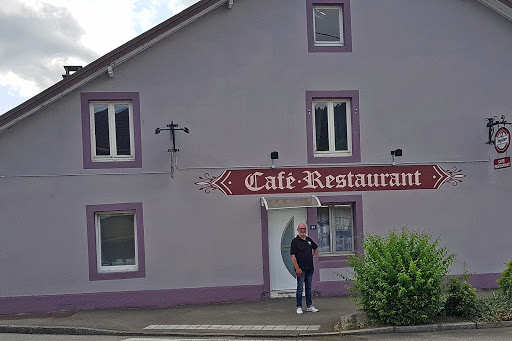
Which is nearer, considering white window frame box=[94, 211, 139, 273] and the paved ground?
the paved ground

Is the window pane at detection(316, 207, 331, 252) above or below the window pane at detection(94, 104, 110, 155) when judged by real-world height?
below

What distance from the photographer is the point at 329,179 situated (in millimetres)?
12344

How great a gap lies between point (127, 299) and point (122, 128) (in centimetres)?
379

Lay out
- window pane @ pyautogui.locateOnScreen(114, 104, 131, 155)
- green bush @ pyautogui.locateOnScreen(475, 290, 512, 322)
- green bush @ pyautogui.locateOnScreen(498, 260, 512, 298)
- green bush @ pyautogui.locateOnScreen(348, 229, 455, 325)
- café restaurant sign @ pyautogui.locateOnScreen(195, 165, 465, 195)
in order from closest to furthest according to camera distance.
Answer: green bush @ pyautogui.locateOnScreen(348, 229, 455, 325)
green bush @ pyautogui.locateOnScreen(475, 290, 512, 322)
green bush @ pyautogui.locateOnScreen(498, 260, 512, 298)
window pane @ pyautogui.locateOnScreen(114, 104, 131, 155)
café restaurant sign @ pyautogui.locateOnScreen(195, 165, 465, 195)

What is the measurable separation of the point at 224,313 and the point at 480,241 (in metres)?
6.41

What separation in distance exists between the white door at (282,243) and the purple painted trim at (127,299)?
553mm

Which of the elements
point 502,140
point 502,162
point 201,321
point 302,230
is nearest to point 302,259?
point 302,230

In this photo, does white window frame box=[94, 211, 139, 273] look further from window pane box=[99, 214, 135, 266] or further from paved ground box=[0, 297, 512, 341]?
paved ground box=[0, 297, 512, 341]

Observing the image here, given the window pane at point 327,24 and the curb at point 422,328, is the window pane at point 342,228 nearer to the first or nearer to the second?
the curb at point 422,328

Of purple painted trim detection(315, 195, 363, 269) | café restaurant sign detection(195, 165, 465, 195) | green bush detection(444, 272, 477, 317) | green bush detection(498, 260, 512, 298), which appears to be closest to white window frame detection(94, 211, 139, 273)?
café restaurant sign detection(195, 165, 465, 195)

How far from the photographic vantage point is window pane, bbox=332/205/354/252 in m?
12.7

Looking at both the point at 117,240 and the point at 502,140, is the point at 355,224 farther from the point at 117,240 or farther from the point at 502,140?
the point at 117,240

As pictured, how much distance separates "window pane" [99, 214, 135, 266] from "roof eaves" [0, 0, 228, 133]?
9.17ft

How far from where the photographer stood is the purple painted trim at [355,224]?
12.3 metres
